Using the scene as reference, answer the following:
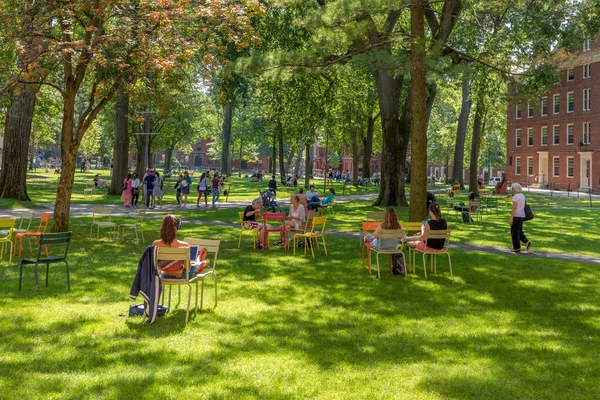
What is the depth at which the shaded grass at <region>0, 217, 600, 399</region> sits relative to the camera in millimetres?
5133

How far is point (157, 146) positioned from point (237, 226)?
44782 mm

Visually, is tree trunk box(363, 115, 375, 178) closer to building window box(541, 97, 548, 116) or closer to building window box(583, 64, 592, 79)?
building window box(541, 97, 548, 116)

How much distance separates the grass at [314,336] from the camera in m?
5.14

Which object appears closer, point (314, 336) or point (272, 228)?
point (314, 336)

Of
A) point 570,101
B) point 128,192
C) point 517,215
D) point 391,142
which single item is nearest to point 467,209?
point 391,142

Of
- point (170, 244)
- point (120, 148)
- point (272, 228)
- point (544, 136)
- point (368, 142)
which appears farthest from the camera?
point (544, 136)

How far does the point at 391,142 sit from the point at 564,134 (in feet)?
115

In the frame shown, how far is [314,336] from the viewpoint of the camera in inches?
264

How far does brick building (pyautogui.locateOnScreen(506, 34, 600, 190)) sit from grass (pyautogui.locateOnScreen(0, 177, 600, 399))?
42.9m

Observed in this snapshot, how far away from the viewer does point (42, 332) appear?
21.4 ft

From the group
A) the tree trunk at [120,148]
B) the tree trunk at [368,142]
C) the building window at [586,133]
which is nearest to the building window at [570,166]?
the building window at [586,133]

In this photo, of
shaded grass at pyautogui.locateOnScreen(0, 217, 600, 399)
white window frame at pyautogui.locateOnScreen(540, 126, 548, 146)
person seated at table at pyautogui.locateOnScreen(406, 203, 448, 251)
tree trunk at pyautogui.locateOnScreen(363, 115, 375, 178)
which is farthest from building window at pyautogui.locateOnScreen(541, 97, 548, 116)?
person seated at table at pyautogui.locateOnScreen(406, 203, 448, 251)

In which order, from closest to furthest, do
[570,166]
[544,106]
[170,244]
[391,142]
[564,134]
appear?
[170,244] < [391,142] < [570,166] < [564,134] < [544,106]

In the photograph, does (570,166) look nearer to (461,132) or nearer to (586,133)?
(586,133)
